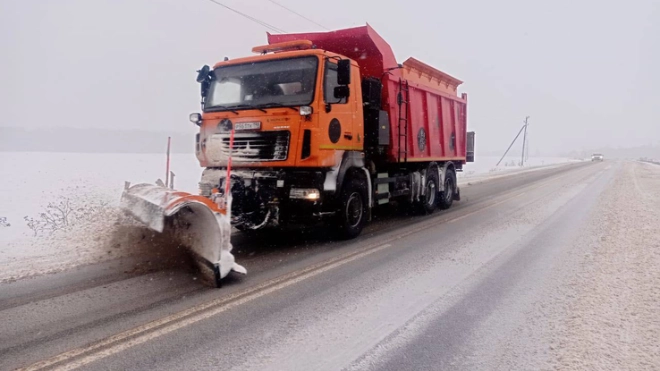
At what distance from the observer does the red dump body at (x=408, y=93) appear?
329 inches

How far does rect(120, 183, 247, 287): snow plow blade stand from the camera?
474 centimetres

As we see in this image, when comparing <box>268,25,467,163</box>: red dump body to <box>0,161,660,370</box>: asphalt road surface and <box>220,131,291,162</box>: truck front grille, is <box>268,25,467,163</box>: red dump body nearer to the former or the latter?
<box>220,131,291,162</box>: truck front grille

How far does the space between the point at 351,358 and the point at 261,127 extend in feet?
13.4

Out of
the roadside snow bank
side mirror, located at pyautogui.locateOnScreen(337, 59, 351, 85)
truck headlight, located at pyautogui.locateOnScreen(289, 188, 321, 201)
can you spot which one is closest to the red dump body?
A: side mirror, located at pyautogui.locateOnScreen(337, 59, 351, 85)

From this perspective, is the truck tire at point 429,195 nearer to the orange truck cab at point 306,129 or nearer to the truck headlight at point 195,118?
the orange truck cab at point 306,129

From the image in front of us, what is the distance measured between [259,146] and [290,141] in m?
0.49

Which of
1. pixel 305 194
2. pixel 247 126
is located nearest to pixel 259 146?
pixel 247 126

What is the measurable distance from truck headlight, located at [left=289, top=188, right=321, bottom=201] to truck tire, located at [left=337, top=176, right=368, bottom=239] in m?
0.71

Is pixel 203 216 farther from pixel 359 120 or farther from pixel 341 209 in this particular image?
pixel 359 120

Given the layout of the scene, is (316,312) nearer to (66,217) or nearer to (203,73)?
(203,73)

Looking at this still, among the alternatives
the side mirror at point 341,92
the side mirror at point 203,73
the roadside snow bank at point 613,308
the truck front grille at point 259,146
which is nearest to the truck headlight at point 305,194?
the truck front grille at point 259,146

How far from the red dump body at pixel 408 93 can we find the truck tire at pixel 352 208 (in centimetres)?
141

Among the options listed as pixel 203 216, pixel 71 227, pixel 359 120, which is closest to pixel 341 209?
pixel 359 120

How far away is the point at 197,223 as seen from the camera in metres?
5.20
